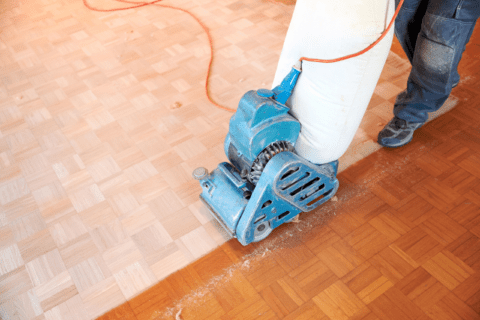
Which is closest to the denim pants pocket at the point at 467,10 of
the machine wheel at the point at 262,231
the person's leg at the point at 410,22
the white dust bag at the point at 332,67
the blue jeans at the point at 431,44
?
the blue jeans at the point at 431,44

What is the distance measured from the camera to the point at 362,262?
1340 mm

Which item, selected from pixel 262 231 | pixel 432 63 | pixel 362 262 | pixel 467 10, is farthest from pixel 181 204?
pixel 467 10

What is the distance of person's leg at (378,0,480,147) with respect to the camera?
1426 millimetres

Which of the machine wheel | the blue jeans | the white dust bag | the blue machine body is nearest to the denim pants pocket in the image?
the blue jeans

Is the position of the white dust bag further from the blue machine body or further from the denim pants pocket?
the denim pants pocket

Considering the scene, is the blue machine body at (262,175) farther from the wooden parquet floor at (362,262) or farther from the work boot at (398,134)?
the work boot at (398,134)

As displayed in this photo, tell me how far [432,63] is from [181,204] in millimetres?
1209

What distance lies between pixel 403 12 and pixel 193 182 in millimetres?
1184

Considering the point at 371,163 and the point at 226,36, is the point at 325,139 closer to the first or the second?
the point at 371,163

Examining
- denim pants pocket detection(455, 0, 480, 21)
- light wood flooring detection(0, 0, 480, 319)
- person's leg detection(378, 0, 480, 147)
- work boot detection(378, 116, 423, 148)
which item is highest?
denim pants pocket detection(455, 0, 480, 21)

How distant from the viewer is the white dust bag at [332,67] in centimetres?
108

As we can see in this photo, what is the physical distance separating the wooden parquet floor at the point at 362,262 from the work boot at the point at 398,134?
0.11 m

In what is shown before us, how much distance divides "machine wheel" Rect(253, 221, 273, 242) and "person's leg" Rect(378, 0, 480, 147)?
76 centimetres

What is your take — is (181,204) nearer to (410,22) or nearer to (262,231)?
(262,231)
